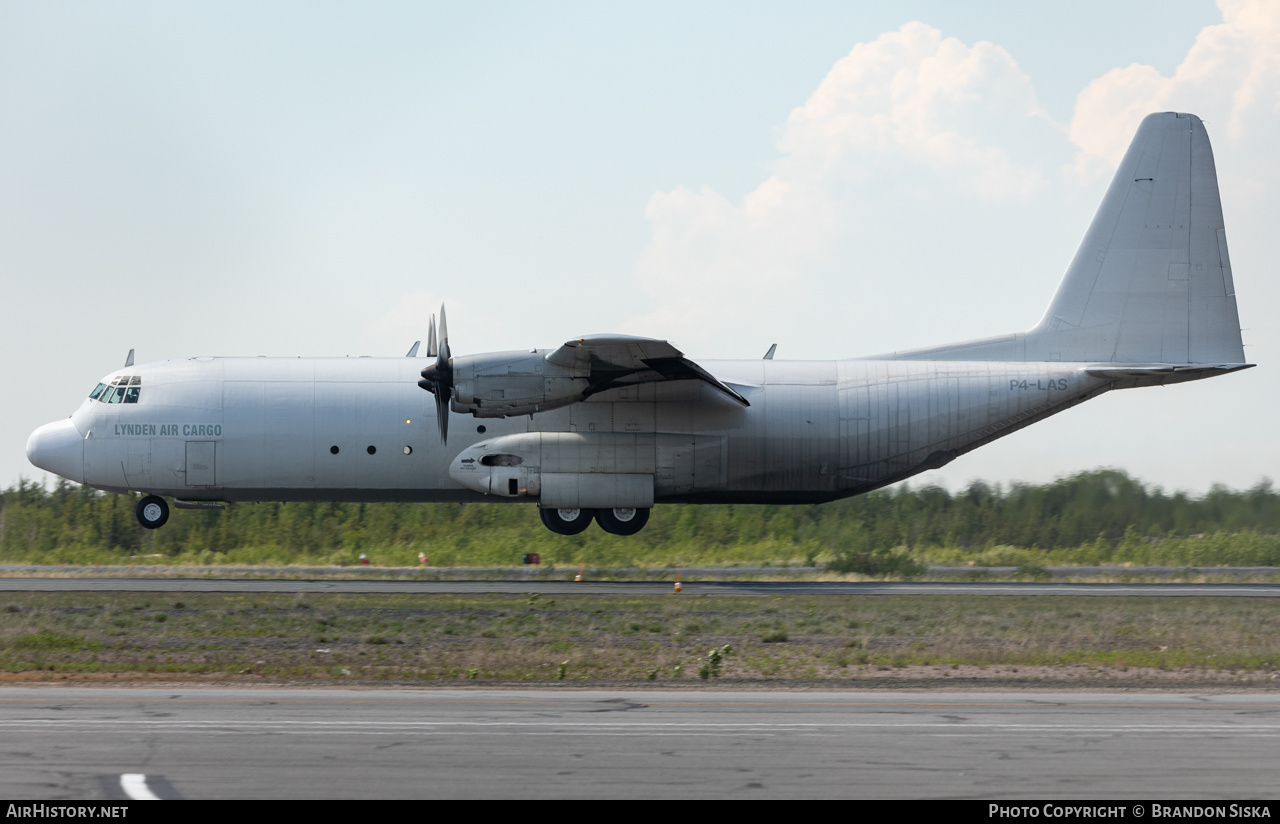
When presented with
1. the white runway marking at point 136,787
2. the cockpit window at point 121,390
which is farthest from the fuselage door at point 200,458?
the white runway marking at point 136,787

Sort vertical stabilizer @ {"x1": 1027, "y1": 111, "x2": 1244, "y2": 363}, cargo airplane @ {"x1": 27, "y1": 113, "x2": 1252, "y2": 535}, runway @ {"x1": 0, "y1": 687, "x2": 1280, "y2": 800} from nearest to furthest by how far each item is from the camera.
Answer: runway @ {"x1": 0, "y1": 687, "x2": 1280, "y2": 800} → cargo airplane @ {"x1": 27, "y1": 113, "x2": 1252, "y2": 535} → vertical stabilizer @ {"x1": 1027, "y1": 111, "x2": 1244, "y2": 363}

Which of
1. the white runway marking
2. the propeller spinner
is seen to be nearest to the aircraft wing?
the propeller spinner

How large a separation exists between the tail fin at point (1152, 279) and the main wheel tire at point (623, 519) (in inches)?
311

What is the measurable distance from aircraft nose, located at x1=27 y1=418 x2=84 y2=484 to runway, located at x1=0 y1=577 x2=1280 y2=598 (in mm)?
2810

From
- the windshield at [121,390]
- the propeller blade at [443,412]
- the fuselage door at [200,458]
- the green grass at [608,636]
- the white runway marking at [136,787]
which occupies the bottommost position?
the green grass at [608,636]

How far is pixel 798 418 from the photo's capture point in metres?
26.9

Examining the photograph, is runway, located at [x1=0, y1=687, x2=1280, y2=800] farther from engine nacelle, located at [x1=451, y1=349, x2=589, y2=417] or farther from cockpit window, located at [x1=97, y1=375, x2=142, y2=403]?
cockpit window, located at [x1=97, y1=375, x2=142, y2=403]

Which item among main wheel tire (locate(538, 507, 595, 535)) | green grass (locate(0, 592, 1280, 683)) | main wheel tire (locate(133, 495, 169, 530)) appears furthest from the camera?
main wheel tire (locate(538, 507, 595, 535))

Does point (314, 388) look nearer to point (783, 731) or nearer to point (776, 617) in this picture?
point (776, 617)

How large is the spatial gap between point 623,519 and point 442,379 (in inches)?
230

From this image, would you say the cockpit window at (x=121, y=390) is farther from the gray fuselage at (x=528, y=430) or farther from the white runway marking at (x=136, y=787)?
the white runway marking at (x=136, y=787)

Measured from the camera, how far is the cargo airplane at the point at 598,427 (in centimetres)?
2642

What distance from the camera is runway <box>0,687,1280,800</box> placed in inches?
307

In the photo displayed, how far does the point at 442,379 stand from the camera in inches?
966
